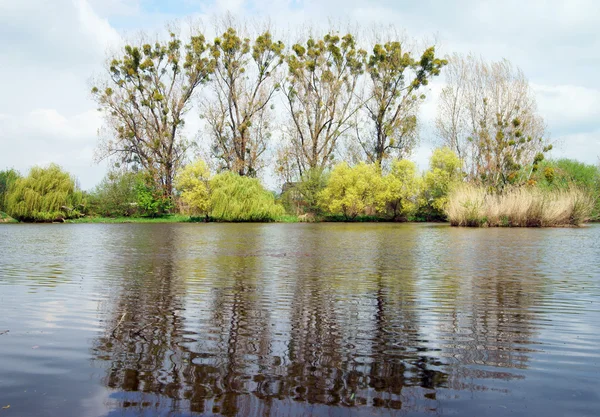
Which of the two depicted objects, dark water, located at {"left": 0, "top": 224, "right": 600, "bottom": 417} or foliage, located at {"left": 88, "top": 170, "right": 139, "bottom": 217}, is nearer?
dark water, located at {"left": 0, "top": 224, "right": 600, "bottom": 417}

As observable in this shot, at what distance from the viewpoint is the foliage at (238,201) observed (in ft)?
143

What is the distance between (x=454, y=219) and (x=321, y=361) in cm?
3254

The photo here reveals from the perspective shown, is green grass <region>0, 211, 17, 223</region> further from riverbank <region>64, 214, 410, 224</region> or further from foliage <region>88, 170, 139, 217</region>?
foliage <region>88, 170, 139, 217</region>

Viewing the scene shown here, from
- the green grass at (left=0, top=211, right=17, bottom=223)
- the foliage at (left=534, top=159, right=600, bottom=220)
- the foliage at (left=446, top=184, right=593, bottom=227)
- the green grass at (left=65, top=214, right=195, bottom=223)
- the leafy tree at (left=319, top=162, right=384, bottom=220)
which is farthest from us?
the leafy tree at (left=319, top=162, right=384, bottom=220)

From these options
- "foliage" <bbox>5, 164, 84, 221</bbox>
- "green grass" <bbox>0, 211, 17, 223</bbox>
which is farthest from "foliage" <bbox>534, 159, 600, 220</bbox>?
"green grass" <bbox>0, 211, 17, 223</bbox>

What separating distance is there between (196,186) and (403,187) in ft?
61.9

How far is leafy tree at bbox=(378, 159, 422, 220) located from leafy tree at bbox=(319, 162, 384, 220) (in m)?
0.67

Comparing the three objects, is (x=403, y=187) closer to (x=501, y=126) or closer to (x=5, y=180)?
(x=501, y=126)

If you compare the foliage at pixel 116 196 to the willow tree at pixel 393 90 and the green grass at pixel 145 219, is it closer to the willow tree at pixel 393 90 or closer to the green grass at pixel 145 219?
the green grass at pixel 145 219

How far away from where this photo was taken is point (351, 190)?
153ft

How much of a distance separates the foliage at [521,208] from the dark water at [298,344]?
80.1 ft

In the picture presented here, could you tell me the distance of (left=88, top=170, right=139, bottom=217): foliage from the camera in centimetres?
4809

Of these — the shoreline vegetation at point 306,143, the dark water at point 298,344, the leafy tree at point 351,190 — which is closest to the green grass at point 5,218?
the shoreline vegetation at point 306,143

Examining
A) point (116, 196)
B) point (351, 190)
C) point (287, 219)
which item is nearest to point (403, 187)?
point (351, 190)
